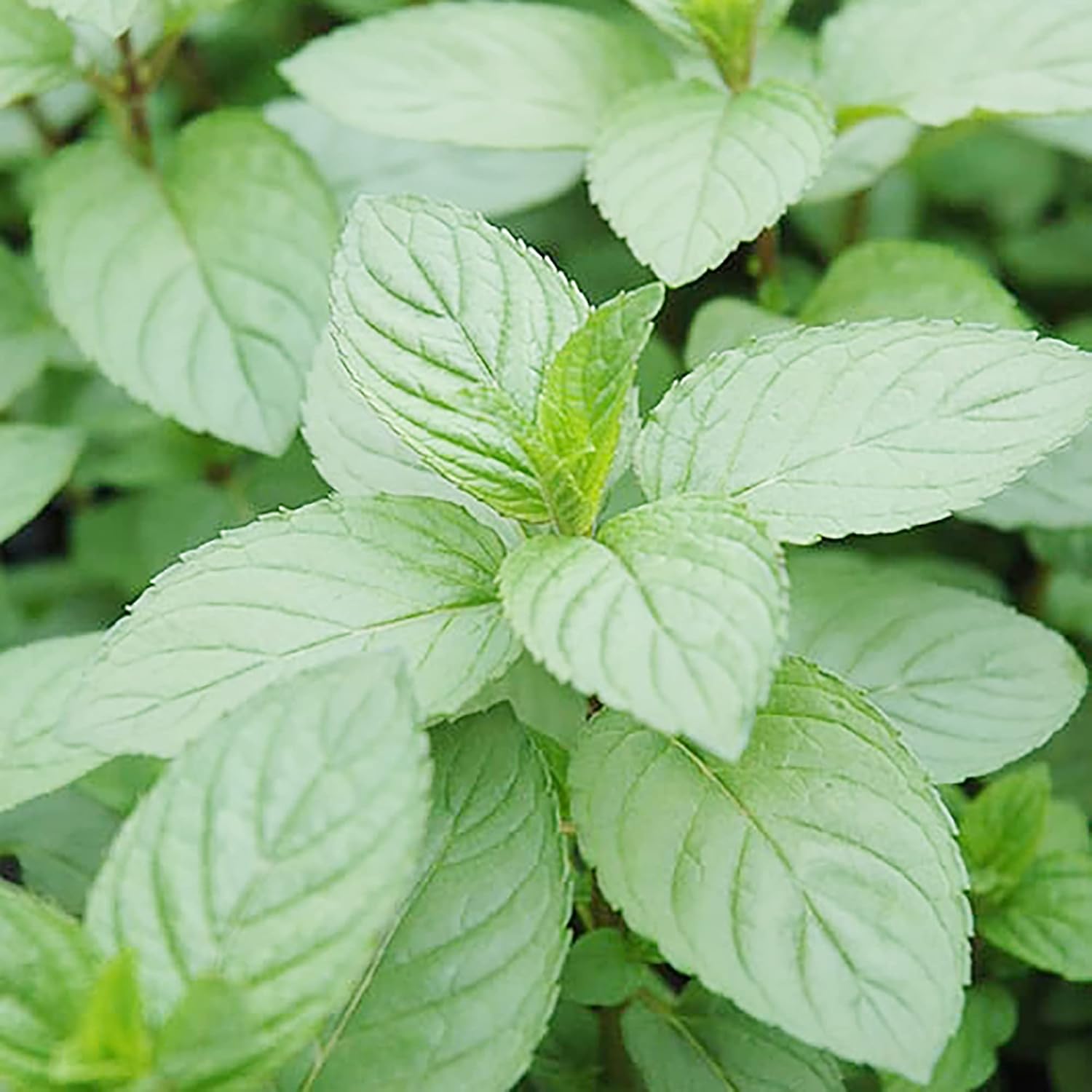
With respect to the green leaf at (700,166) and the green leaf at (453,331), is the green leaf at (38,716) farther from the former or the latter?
the green leaf at (700,166)

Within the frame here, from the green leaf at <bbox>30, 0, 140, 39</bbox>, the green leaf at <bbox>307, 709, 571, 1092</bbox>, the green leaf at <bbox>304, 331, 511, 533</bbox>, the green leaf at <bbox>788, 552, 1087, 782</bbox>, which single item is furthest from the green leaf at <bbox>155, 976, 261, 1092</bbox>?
the green leaf at <bbox>30, 0, 140, 39</bbox>

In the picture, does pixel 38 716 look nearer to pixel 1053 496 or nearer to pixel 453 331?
pixel 453 331

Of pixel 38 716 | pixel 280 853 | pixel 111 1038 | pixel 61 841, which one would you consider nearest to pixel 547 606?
pixel 280 853

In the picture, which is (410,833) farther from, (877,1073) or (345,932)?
(877,1073)

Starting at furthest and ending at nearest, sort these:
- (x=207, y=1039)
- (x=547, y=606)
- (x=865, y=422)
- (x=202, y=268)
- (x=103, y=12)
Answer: (x=202, y=268), (x=103, y=12), (x=865, y=422), (x=547, y=606), (x=207, y=1039)

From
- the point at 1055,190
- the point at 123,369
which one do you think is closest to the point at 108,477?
the point at 123,369

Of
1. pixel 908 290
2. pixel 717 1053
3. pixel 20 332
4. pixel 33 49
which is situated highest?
pixel 33 49
